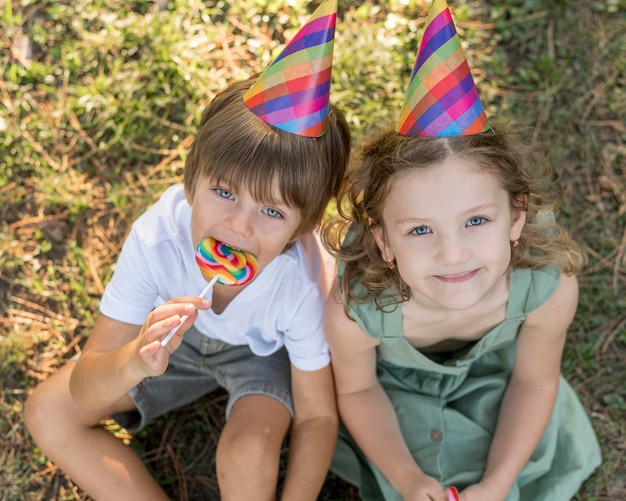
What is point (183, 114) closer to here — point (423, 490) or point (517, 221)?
point (517, 221)

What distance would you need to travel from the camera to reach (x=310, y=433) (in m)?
2.26

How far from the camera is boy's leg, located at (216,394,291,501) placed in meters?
2.15

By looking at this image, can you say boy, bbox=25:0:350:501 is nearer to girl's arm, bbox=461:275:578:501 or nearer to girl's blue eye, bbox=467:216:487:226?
girl's blue eye, bbox=467:216:487:226

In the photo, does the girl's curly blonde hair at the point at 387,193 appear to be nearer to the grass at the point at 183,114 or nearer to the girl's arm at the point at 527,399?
the girl's arm at the point at 527,399

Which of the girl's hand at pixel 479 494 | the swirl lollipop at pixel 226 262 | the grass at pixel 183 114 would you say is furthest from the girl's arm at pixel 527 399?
the swirl lollipop at pixel 226 262

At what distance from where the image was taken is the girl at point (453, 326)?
69.3 inches

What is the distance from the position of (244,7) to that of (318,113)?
4.44ft

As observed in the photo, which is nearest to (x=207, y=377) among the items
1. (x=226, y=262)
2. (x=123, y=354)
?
(x=123, y=354)

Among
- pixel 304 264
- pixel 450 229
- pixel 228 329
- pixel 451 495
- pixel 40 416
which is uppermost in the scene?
pixel 450 229

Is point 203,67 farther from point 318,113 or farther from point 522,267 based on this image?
point 522,267

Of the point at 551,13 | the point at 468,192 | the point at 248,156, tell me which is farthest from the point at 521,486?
the point at 551,13

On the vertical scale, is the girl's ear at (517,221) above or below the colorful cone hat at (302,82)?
below

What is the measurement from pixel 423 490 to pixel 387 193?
83 centimetres

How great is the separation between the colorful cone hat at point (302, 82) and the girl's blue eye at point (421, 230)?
0.31 metres
